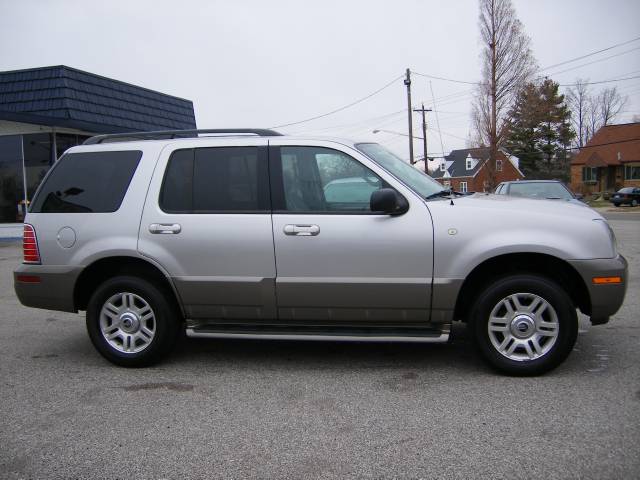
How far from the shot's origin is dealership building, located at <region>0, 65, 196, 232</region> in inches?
588

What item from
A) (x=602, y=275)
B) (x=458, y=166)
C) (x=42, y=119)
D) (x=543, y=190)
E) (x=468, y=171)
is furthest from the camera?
(x=458, y=166)

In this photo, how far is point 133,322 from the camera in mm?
4742

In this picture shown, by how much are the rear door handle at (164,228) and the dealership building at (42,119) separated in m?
11.8

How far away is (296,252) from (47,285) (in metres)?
2.27

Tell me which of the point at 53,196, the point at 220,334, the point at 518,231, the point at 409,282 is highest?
the point at 53,196

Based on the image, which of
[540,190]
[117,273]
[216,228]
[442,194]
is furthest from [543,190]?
[117,273]

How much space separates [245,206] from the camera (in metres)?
4.59

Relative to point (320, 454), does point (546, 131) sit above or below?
above

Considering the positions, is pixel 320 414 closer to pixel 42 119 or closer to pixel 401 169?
pixel 401 169

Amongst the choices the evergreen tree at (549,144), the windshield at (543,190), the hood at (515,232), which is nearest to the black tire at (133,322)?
the hood at (515,232)

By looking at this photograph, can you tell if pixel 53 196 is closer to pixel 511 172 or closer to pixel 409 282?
pixel 409 282

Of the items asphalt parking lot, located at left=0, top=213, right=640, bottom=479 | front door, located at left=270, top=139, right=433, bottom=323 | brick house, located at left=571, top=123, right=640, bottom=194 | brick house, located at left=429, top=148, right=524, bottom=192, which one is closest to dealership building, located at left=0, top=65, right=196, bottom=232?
asphalt parking lot, located at left=0, top=213, right=640, bottom=479

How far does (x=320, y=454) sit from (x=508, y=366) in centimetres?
183

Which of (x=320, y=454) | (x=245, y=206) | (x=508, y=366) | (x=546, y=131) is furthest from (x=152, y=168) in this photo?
(x=546, y=131)
